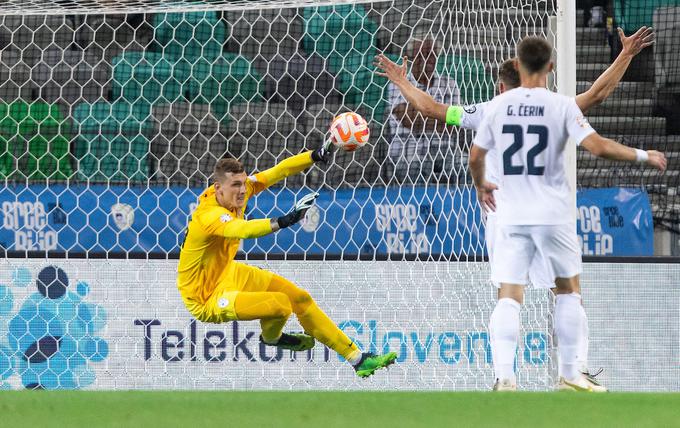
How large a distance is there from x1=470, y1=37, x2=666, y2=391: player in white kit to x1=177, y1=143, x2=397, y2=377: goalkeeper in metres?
1.35

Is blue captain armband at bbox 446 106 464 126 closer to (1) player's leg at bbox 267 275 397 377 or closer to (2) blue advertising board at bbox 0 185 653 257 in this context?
(1) player's leg at bbox 267 275 397 377

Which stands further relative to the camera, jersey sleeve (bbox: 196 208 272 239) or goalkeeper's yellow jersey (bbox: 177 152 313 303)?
goalkeeper's yellow jersey (bbox: 177 152 313 303)

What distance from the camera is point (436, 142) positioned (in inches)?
300

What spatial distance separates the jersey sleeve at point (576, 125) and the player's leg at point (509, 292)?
0.45m

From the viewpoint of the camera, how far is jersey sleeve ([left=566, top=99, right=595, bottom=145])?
494cm

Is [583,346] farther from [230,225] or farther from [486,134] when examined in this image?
[230,225]

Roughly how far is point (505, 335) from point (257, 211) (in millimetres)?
2892

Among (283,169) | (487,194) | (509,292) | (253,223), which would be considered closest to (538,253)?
(509,292)

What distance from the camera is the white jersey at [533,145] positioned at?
5.01 meters

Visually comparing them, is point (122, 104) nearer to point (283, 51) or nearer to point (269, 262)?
point (283, 51)

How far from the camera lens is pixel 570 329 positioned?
520 cm

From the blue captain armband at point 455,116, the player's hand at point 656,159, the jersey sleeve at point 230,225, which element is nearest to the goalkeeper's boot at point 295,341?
the jersey sleeve at point 230,225
